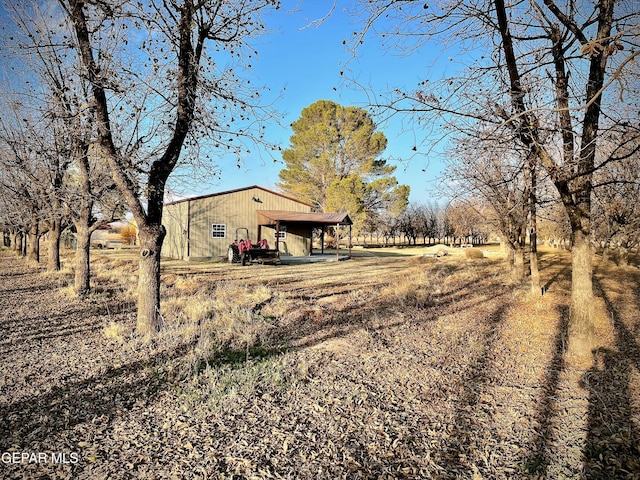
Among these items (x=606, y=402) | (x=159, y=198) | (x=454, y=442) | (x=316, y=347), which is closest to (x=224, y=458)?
(x=454, y=442)

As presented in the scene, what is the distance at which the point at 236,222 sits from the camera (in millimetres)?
25672

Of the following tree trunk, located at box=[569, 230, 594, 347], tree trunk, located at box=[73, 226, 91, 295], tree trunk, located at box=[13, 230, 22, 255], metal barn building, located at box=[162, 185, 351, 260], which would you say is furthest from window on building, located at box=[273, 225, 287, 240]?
tree trunk, located at box=[569, 230, 594, 347]

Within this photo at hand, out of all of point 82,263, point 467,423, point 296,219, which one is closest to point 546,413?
point 467,423

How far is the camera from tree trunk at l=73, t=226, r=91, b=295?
392 inches

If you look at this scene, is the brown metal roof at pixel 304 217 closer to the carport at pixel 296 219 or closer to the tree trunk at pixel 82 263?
the carport at pixel 296 219

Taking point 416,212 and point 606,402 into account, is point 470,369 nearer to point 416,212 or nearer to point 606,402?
point 606,402

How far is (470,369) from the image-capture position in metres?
4.86

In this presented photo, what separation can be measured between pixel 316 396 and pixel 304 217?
21720 millimetres

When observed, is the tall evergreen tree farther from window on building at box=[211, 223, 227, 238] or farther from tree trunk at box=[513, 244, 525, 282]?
tree trunk at box=[513, 244, 525, 282]

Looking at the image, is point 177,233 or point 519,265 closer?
point 519,265

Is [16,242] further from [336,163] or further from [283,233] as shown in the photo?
[336,163]

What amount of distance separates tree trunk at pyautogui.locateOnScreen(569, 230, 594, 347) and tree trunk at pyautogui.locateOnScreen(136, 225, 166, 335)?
6.22m

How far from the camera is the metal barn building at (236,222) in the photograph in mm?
24266

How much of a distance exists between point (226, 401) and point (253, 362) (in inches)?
43.0
